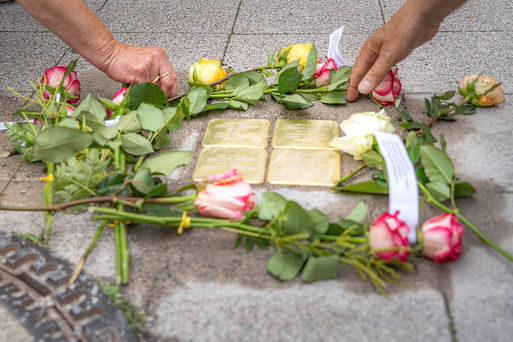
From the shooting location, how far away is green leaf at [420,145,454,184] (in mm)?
1169

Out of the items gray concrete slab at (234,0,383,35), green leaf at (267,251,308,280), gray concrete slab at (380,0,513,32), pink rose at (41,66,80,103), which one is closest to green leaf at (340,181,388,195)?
green leaf at (267,251,308,280)

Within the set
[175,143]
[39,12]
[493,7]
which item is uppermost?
[39,12]

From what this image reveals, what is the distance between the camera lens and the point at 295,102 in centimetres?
154

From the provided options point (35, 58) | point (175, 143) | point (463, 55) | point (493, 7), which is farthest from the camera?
point (493, 7)

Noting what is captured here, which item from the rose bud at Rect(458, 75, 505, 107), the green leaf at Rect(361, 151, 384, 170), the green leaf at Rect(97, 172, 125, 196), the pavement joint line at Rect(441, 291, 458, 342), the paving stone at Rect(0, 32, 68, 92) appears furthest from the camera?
the paving stone at Rect(0, 32, 68, 92)

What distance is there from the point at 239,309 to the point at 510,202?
30.5 inches

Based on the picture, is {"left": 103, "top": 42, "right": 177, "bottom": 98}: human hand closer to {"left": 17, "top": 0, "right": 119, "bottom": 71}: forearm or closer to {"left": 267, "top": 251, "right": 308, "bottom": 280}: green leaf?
{"left": 17, "top": 0, "right": 119, "bottom": 71}: forearm

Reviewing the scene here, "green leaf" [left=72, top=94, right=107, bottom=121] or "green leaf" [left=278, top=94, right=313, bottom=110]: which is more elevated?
"green leaf" [left=72, top=94, right=107, bottom=121]

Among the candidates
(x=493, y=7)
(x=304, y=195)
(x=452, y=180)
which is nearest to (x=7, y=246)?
(x=304, y=195)

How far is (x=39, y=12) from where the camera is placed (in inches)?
58.2

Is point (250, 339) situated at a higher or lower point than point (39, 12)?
lower

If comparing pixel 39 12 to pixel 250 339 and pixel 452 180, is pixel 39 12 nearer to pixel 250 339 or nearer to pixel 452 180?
pixel 250 339

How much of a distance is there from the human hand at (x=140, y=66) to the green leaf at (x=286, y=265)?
32.4 inches

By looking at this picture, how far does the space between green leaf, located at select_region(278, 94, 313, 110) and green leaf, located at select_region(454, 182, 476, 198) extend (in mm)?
577
